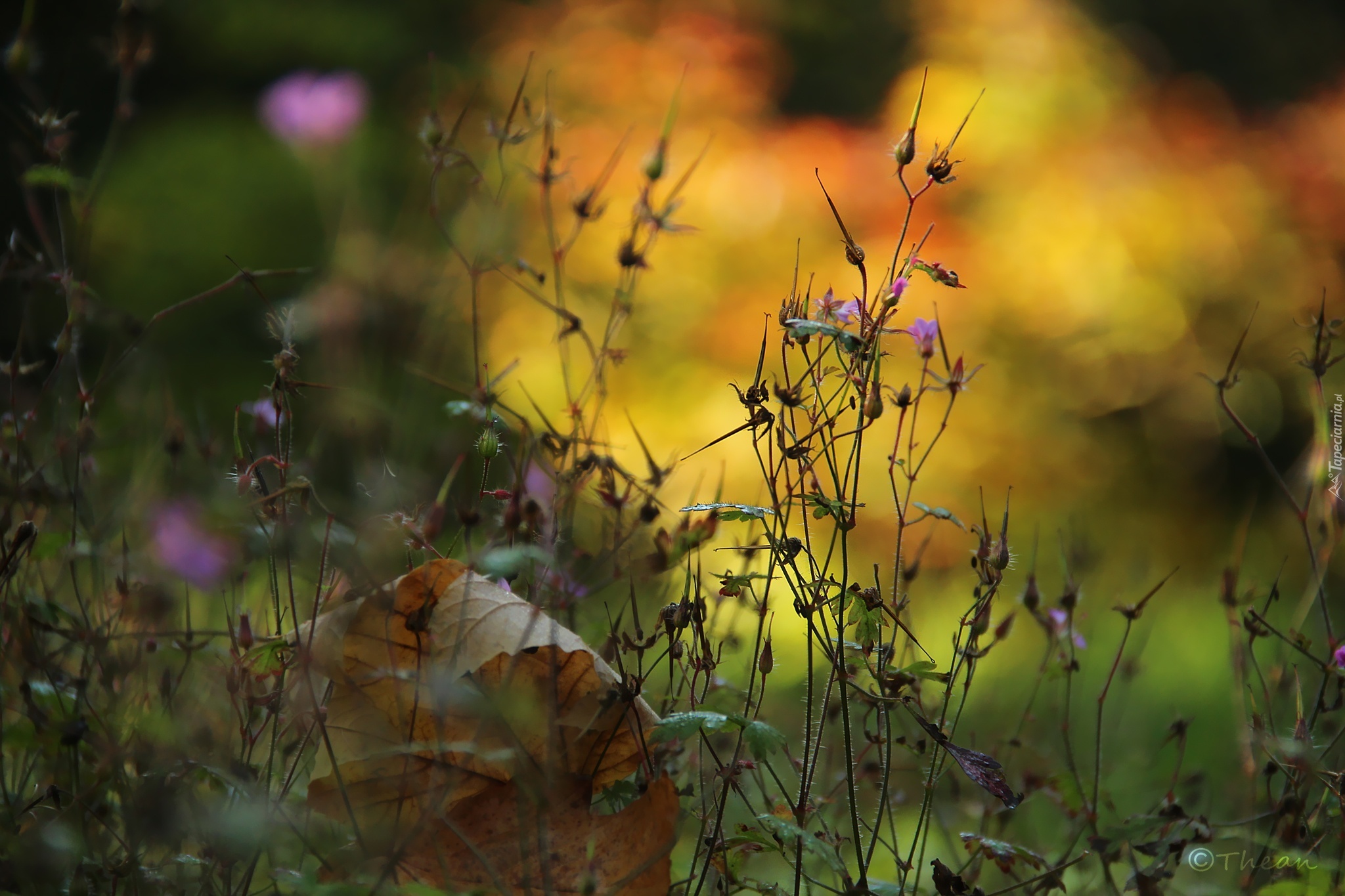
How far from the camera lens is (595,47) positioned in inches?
204

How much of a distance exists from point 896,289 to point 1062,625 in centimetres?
54

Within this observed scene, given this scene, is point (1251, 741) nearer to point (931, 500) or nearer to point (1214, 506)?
point (931, 500)

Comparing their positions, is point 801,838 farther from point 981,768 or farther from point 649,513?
point 649,513

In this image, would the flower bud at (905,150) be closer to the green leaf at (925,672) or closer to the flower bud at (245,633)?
the green leaf at (925,672)

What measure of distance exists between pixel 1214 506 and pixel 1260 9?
10.1 feet

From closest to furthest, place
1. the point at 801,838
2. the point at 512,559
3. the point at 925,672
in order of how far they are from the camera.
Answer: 1. the point at 512,559
2. the point at 801,838
3. the point at 925,672

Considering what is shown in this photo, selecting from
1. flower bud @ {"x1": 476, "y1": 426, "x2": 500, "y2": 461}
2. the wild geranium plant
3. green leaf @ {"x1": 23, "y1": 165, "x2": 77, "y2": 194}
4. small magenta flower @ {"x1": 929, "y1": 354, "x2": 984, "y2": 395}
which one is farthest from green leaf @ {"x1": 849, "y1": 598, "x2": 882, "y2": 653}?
green leaf @ {"x1": 23, "y1": 165, "x2": 77, "y2": 194}

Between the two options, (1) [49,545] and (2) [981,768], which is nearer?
(2) [981,768]

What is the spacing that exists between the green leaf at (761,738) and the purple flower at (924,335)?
1.38ft

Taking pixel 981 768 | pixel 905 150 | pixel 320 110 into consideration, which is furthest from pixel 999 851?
pixel 320 110

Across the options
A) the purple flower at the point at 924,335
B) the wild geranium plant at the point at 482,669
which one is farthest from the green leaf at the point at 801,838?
the purple flower at the point at 924,335

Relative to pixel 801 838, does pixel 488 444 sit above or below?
above

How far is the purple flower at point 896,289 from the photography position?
1038 mm

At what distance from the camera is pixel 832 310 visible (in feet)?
3.37
